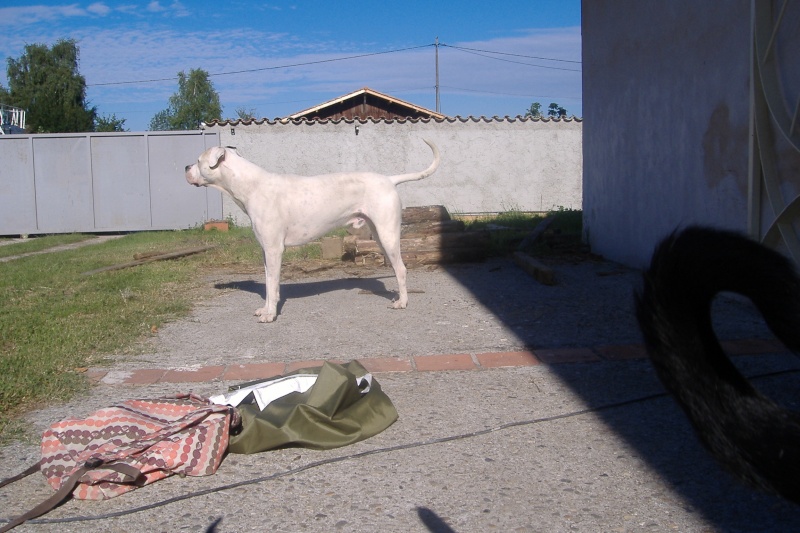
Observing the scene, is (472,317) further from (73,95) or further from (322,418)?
(73,95)

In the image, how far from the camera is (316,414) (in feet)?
10.1

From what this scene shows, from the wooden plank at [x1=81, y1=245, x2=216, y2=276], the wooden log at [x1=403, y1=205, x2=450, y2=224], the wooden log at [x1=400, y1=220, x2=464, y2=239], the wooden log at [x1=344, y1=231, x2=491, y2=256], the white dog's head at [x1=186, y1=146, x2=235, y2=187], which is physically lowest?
the wooden plank at [x1=81, y1=245, x2=216, y2=276]

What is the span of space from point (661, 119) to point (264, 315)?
453 centimetres

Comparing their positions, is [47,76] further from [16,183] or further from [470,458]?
[470,458]

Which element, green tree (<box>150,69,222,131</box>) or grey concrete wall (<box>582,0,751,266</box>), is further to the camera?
green tree (<box>150,69,222,131</box>)

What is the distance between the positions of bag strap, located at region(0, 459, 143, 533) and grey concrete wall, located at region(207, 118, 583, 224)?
1388 centimetres

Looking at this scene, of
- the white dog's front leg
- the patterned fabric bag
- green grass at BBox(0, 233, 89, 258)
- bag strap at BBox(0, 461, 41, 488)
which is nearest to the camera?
the patterned fabric bag

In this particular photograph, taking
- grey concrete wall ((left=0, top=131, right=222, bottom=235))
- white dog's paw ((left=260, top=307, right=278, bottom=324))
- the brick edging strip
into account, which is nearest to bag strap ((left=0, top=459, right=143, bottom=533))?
the brick edging strip

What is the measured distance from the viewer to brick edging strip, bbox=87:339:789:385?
4.20 meters

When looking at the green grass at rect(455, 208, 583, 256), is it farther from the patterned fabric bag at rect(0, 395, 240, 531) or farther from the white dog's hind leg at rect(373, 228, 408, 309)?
the patterned fabric bag at rect(0, 395, 240, 531)

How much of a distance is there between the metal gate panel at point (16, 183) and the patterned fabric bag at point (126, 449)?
1572 cm

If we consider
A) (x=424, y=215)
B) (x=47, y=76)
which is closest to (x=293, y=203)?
(x=424, y=215)

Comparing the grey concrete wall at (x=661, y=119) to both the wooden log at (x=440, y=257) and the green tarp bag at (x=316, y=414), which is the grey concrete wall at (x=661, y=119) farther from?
the green tarp bag at (x=316, y=414)

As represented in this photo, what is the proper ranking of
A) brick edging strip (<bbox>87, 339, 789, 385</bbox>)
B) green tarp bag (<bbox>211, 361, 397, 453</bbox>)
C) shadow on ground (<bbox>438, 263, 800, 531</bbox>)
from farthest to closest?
brick edging strip (<bbox>87, 339, 789, 385</bbox>), green tarp bag (<bbox>211, 361, 397, 453</bbox>), shadow on ground (<bbox>438, 263, 800, 531</bbox>)
